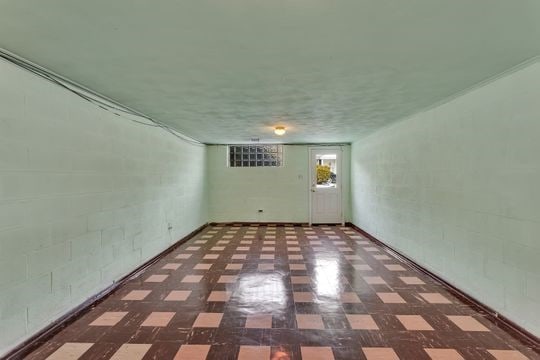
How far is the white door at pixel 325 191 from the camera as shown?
25.5 ft

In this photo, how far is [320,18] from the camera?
1653 mm

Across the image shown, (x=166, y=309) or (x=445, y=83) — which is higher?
(x=445, y=83)

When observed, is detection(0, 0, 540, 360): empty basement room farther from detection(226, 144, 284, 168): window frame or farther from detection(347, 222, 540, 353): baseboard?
detection(226, 144, 284, 168): window frame

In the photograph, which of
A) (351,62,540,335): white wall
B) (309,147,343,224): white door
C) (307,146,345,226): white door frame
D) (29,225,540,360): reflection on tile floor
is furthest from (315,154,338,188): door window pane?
(29,225,540,360): reflection on tile floor

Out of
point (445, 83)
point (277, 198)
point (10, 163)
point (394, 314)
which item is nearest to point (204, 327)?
point (394, 314)

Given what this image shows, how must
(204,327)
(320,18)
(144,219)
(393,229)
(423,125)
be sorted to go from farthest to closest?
(393,229) < (144,219) < (423,125) < (204,327) < (320,18)

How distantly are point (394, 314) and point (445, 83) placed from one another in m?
2.19

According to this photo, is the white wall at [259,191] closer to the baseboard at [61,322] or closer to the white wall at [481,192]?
the white wall at [481,192]

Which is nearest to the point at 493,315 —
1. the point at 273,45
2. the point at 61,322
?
the point at 273,45

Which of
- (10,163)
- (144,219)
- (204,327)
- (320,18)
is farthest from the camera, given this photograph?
(144,219)

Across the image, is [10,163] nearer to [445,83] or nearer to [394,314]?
[394,314]

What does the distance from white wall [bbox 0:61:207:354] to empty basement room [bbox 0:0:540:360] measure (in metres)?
0.02

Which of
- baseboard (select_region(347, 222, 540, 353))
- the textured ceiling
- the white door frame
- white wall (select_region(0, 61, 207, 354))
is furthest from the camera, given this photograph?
the white door frame

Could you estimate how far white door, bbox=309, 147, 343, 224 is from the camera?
7.77 m
